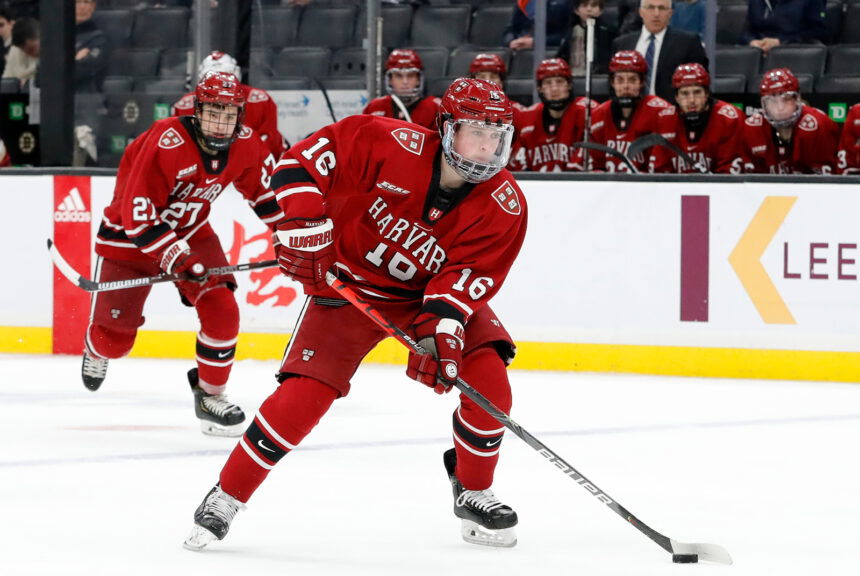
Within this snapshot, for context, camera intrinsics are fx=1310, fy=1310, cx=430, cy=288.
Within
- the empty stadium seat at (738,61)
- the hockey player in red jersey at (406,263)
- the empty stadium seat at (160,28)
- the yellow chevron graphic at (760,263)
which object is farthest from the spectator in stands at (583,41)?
the hockey player in red jersey at (406,263)

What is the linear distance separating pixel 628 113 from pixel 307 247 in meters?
3.48

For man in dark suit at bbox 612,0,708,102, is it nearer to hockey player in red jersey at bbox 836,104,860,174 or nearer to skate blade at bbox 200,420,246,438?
hockey player in red jersey at bbox 836,104,860,174

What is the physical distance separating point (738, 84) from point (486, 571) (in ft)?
14.5

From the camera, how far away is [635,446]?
397 centimetres

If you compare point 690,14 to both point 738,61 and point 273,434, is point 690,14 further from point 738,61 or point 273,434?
point 273,434

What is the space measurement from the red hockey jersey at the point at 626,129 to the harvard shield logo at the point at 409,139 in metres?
2.99

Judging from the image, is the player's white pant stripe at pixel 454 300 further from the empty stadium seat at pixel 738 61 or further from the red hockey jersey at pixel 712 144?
the empty stadium seat at pixel 738 61

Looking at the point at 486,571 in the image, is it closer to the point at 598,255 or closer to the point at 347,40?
the point at 598,255

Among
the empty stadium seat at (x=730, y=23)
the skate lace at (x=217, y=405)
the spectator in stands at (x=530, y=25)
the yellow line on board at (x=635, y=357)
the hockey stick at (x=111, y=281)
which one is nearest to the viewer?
the skate lace at (x=217, y=405)

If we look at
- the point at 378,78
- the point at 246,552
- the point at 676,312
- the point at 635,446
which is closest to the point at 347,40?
the point at 378,78

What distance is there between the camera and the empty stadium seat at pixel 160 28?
23.0 feet

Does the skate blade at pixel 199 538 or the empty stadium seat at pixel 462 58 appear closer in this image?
the skate blade at pixel 199 538

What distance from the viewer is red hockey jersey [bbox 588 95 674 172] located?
5.84 meters

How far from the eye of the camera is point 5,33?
24.1 feet
